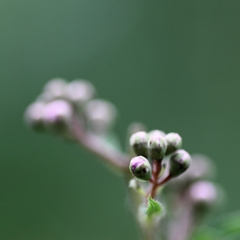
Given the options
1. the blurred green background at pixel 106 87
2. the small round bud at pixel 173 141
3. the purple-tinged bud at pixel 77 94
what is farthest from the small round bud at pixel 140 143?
the blurred green background at pixel 106 87

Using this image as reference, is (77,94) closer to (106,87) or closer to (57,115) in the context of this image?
(57,115)

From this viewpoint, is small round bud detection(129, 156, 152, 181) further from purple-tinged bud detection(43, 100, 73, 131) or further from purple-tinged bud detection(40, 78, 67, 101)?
purple-tinged bud detection(40, 78, 67, 101)

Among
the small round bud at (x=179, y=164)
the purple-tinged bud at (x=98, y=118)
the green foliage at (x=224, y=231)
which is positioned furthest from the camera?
the purple-tinged bud at (x=98, y=118)

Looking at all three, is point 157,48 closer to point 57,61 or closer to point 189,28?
point 189,28

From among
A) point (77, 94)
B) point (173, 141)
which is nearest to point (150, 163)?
point (173, 141)

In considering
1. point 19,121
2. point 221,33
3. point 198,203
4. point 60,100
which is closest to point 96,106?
point 60,100

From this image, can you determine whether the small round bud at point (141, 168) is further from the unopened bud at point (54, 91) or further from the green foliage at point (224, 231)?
the unopened bud at point (54, 91)

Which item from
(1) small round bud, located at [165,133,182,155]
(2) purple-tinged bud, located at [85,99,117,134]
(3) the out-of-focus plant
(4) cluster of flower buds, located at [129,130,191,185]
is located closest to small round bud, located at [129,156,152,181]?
(4) cluster of flower buds, located at [129,130,191,185]
